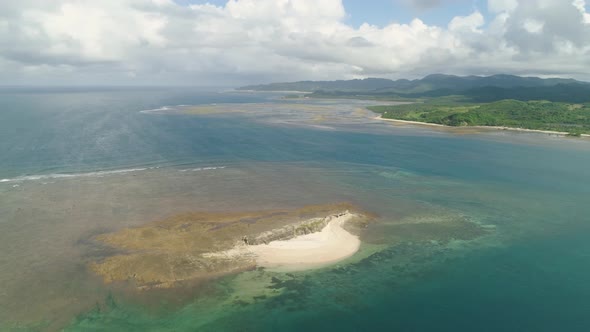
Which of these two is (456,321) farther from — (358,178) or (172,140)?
(172,140)

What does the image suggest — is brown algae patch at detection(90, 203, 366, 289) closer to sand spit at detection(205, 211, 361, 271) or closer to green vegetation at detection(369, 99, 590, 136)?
sand spit at detection(205, 211, 361, 271)

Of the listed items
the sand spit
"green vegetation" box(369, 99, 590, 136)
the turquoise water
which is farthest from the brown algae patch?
"green vegetation" box(369, 99, 590, 136)

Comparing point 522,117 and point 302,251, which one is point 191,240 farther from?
point 522,117

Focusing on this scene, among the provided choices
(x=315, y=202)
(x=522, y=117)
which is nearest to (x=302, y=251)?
(x=315, y=202)

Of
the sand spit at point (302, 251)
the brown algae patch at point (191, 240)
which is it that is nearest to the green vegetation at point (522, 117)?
the brown algae patch at point (191, 240)

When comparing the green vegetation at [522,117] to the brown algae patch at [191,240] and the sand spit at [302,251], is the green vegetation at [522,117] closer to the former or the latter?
the brown algae patch at [191,240]


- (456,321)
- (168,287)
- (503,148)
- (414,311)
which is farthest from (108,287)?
(503,148)
